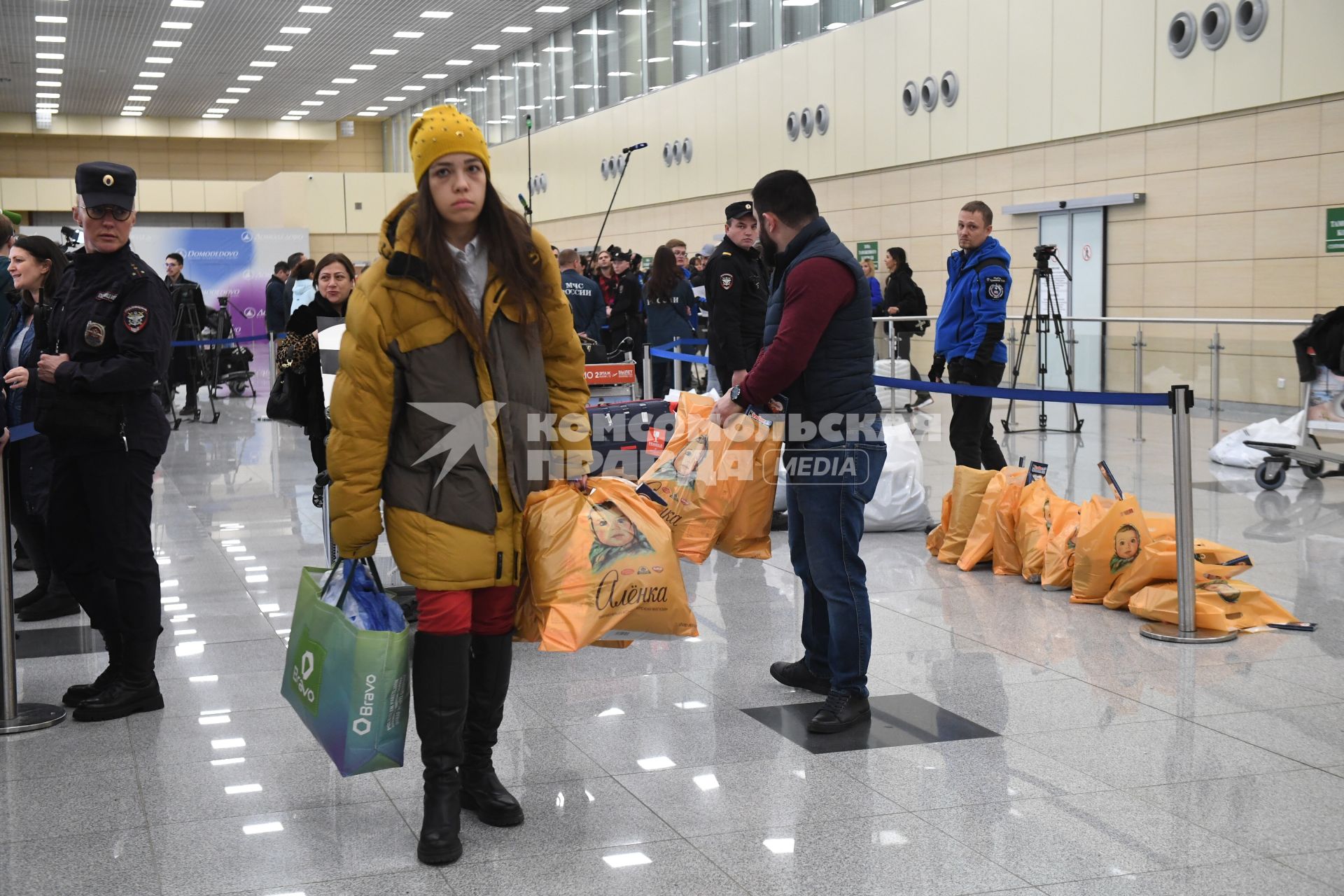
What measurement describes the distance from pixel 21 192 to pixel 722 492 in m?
35.5

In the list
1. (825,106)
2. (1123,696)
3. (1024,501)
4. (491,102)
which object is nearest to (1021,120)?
(825,106)

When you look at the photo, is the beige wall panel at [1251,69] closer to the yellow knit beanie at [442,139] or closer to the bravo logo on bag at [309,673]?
the yellow knit beanie at [442,139]

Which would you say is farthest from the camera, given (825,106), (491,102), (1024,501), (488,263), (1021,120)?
(491,102)

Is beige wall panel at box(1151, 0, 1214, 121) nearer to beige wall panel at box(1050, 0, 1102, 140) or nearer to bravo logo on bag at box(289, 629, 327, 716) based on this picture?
beige wall panel at box(1050, 0, 1102, 140)

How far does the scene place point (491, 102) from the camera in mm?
32875

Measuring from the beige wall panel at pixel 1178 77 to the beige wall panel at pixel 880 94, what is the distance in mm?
4542

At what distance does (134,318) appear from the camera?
3857 millimetres

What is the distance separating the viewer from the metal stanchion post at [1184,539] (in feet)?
14.8

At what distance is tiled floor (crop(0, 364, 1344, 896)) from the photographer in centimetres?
277

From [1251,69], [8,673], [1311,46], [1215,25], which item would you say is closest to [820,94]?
[1215,25]

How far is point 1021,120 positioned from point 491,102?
20.2 meters

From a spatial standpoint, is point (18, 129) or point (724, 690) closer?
point (724, 690)

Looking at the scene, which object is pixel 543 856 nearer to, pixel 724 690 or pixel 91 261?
pixel 724 690

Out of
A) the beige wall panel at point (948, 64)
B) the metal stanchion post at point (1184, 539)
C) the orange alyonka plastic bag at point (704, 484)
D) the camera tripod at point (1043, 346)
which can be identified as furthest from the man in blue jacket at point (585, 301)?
the beige wall panel at point (948, 64)
